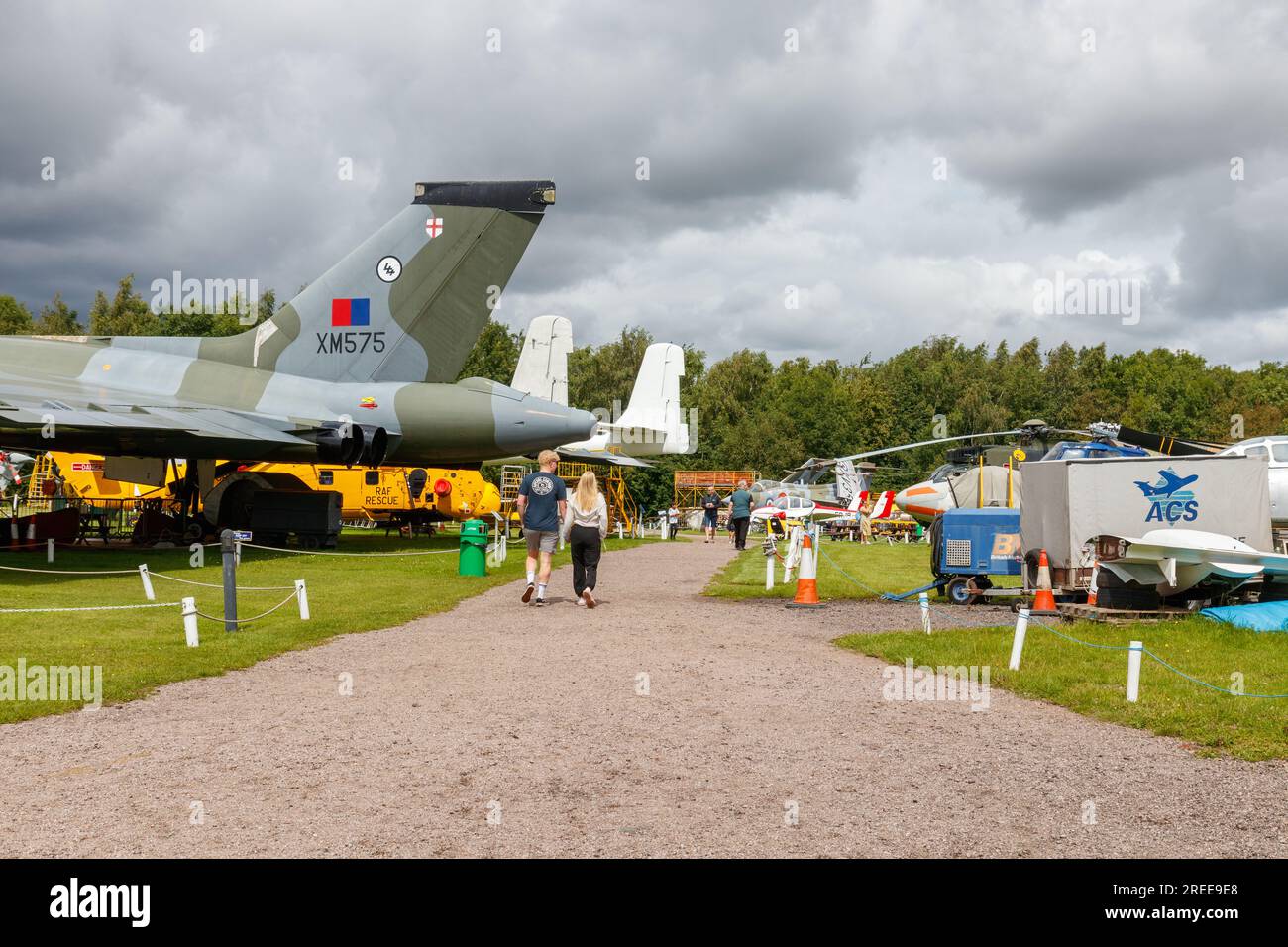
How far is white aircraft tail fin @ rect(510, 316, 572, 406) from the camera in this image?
124 feet

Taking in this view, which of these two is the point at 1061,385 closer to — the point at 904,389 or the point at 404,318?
the point at 904,389

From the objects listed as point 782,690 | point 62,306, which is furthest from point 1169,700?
point 62,306

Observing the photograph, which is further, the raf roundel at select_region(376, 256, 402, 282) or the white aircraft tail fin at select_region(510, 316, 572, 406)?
the white aircraft tail fin at select_region(510, 316, 572, 406)

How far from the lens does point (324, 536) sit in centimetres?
2278

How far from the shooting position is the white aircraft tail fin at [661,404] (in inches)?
1534

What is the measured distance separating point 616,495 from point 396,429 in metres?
17.1

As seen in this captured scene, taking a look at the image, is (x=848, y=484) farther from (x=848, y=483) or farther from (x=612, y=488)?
(x=612, y=488)

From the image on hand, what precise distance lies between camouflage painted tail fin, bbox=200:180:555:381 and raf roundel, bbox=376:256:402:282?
21 mm

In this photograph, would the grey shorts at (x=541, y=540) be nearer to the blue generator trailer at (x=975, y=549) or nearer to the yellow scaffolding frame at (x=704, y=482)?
the blue generator trailer at (x=975, y=549)

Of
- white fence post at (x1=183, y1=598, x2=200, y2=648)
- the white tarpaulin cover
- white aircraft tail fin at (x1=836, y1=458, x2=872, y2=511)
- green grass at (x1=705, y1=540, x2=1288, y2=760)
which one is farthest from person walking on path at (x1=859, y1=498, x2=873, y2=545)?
white fence post at (x1=183, y1=598, x2=200, y2=648)

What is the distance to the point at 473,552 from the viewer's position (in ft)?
59.0

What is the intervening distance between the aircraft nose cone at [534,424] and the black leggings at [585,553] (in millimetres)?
7819

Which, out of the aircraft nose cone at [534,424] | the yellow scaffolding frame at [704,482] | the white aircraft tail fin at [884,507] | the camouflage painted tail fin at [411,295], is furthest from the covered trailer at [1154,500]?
the yellow scaffolding frame at [704,482]

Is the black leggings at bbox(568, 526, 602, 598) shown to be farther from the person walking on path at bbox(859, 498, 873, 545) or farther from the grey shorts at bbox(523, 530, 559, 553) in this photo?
the person walking on path at bbox(859, 498, 873, 545)
